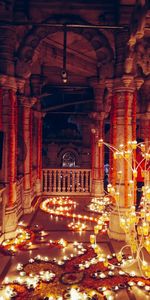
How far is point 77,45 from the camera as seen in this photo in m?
10.2

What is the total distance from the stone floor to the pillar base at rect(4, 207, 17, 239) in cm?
72

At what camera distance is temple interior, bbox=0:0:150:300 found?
16.4ft

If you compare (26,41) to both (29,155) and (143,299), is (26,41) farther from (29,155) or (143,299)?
(143,299)

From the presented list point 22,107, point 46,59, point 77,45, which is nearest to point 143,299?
point 22,107

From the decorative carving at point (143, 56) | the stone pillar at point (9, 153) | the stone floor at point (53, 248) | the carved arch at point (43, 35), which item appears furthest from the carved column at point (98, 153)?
the stone pillar at point (9, 153)

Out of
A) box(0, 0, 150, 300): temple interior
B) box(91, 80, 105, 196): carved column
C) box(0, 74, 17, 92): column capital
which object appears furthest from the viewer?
box(91, 80, 105, 196): carved column

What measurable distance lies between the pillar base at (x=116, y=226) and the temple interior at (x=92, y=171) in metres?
0.02

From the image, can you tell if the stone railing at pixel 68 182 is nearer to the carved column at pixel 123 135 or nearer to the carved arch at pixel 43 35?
the carved column at pixel 123 135

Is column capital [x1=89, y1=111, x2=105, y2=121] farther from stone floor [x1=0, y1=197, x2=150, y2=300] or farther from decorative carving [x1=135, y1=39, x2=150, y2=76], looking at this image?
decorative carving [x1=135, y1=39, x2=150, y2=76]

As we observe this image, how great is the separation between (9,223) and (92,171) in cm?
621

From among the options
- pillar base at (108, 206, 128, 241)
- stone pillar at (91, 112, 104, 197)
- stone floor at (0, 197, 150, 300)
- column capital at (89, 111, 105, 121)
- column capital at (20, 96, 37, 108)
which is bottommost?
stone floor at (0, 197, 150, 300)

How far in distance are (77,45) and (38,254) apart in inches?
281

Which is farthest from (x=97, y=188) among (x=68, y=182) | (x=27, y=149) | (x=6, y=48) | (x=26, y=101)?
(x=6, y=48)

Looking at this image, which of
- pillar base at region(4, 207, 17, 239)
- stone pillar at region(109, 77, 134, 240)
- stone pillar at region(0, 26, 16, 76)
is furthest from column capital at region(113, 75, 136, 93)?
pillar base at region(4, 207, 17, 239)
